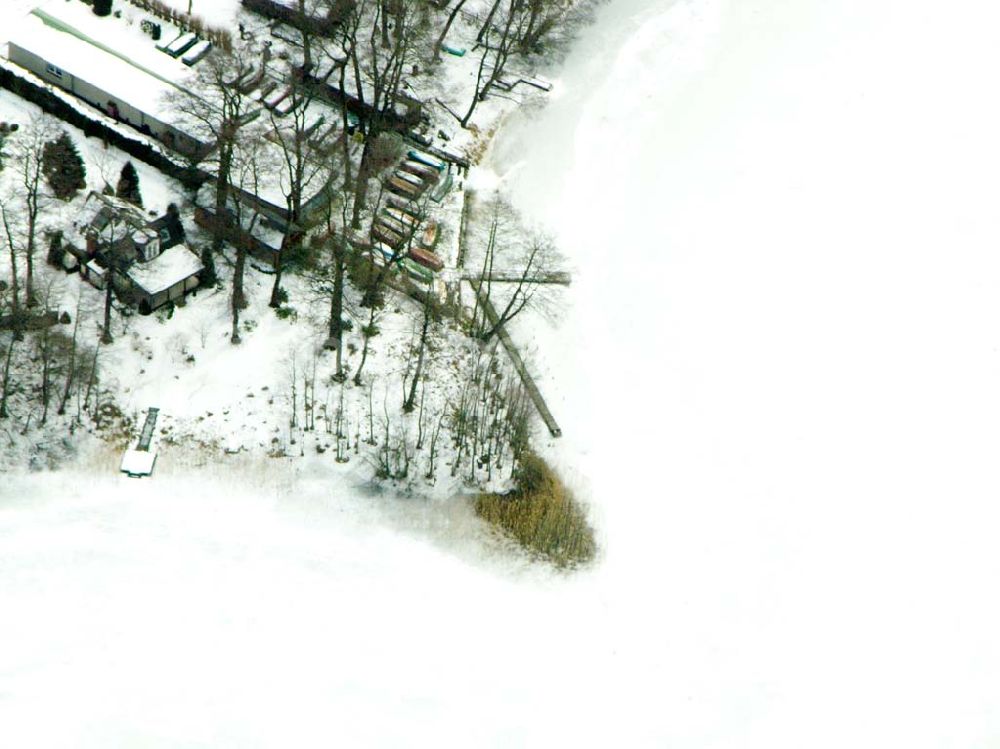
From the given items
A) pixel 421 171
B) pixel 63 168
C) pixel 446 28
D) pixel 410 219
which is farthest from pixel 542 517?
pixel 446 28

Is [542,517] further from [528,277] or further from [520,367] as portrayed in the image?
[528,277]

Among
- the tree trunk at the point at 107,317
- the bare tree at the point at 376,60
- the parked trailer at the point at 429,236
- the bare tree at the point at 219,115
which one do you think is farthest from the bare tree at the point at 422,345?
the tree trunk at the point at 107,317

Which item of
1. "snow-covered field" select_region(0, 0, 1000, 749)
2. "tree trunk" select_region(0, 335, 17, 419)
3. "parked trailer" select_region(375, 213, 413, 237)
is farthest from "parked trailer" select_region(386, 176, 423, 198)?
"tree trunk" select_region(0, 335, 17, 419)

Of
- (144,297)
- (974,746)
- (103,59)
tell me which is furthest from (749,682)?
(103,59)

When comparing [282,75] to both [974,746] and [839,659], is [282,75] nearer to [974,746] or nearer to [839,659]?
[839,659]

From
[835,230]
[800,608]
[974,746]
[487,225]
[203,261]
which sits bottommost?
[974,746]

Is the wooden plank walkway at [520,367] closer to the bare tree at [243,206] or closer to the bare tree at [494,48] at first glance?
the bare tree at [243,206]
